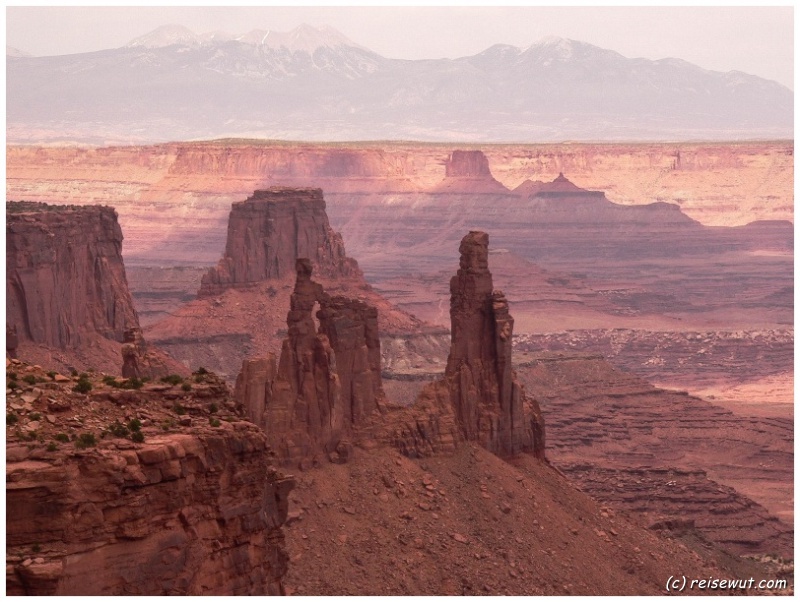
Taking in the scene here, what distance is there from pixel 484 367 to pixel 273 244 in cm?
6564

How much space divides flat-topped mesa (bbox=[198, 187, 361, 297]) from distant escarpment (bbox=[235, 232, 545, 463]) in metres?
63.1

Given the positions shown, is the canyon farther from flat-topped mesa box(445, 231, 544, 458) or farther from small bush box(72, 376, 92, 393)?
small bush box(72, 376, 92, 393)

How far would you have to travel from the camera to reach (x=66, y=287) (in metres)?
103

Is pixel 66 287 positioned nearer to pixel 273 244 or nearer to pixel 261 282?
pixel 261 282

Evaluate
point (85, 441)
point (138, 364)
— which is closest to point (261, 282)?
point (138, 364)

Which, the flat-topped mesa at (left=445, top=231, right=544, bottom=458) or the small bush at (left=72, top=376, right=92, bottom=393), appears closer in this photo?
the small bush at (left=72, top=376, right=92, bottom=393)

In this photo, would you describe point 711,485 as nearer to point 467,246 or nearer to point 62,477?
point 467,246

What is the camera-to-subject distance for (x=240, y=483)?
119 ft

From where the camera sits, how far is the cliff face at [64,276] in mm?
98875

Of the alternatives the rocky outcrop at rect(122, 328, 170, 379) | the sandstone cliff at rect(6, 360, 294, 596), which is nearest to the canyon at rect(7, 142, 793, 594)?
the sandstone cliff at rect(6, 360, 294, 596)

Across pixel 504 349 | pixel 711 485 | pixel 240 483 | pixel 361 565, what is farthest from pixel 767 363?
pixel 240 483

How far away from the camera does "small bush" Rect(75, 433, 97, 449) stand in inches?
1334

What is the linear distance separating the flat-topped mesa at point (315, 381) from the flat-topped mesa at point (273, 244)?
219 feet

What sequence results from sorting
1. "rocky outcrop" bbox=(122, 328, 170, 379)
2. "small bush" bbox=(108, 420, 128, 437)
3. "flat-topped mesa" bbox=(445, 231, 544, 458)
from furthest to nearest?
"flat-topped mesa" bbox=(445, 231, 544, 458), "rocky outcrop" bbox=(122, 328, 170, 379), "small bush" bbox=(108, 420, 128, 437)
